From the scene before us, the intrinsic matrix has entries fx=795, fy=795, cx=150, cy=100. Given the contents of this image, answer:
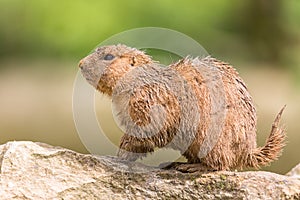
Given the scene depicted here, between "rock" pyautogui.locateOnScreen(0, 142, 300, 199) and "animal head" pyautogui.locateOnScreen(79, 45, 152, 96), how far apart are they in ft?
1.11

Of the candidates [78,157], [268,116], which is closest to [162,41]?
[268,116]

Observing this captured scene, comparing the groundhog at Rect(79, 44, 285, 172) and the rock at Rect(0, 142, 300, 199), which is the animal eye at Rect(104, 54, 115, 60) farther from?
the rock at Rect(0, 142, 300, 199)

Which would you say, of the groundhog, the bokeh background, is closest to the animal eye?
the groundhog

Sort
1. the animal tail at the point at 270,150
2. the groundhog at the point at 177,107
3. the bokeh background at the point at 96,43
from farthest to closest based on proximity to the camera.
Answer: the bokeh background at the point at 96,43 < the animal tail at the point at 270,150 < the groundhog at the point at 177,107

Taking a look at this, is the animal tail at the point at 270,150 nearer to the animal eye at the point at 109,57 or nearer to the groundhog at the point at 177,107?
the groundhog at the point at 177,107

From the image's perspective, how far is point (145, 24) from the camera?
374 inches

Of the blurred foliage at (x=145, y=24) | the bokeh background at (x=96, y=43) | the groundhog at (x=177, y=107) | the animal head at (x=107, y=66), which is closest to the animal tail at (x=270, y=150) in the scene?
the groundhog at (x=177, y=107)

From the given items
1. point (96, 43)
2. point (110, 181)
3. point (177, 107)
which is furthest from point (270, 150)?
point (96, 43)

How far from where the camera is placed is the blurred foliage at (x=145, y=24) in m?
9.30

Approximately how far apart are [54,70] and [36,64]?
0.33 metres

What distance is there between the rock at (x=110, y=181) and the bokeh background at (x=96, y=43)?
4.50 m

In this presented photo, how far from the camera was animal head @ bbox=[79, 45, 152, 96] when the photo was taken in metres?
3.37

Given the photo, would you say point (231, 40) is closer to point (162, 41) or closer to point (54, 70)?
point (54, 70)

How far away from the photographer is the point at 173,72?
3479 millimetres
